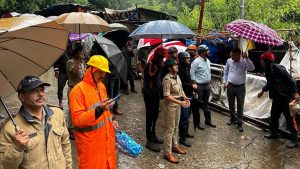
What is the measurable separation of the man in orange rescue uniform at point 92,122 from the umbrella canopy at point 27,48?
0.62 metres

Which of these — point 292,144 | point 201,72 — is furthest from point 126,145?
point 292,144

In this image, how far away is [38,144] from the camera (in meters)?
2.60

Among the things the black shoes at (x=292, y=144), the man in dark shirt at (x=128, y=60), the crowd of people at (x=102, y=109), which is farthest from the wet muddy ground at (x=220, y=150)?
the man in dark shirt at (x=128, y=60)

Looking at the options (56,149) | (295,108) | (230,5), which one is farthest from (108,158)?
(230,5)

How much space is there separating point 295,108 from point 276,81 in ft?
2.76

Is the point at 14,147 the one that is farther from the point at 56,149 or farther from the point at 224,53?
→ the point at 224,53

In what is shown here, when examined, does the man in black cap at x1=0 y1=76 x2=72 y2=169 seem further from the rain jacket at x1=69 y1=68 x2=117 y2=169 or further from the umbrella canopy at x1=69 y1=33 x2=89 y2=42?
the umbrella canopy at x1=69 y1=33 x2=89 y2=42

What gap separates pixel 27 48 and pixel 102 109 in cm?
100

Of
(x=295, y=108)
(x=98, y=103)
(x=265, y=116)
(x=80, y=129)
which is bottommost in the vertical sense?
(x=265, y=116)

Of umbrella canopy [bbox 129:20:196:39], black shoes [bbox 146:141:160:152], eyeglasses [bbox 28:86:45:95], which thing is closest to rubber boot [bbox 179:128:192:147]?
black shoes [bbox 146:141:160:152]

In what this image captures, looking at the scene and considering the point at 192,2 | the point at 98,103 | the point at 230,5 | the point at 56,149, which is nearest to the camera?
the point at 56,149

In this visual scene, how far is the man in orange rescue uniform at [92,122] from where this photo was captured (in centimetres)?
360

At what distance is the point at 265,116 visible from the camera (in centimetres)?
816

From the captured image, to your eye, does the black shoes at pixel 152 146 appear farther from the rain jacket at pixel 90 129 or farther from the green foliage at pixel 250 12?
the green foliage at pixel 250 12
